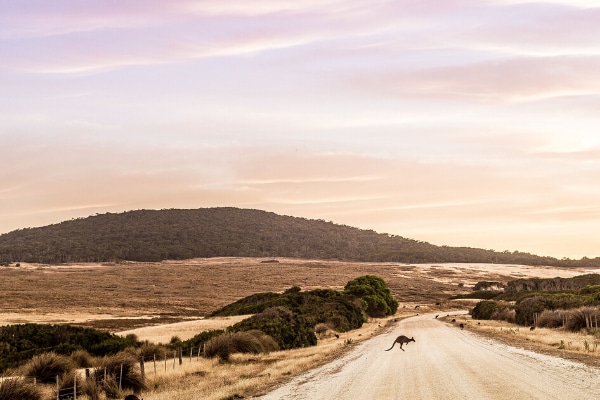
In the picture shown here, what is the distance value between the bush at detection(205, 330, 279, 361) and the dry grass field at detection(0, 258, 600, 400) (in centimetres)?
85

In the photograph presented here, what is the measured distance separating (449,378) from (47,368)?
48.8ft

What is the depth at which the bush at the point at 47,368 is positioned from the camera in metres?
23.6

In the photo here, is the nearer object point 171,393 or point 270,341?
point 171,393

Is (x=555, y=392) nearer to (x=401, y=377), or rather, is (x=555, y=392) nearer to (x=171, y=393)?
(x=401, y=377)

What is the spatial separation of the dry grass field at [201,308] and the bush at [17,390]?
3513mm

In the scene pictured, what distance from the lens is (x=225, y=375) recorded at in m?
25.6

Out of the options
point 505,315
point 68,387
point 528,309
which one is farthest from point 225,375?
point 505,315

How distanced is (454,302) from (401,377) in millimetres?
108318

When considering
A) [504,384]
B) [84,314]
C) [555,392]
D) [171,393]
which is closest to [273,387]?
[171,393]

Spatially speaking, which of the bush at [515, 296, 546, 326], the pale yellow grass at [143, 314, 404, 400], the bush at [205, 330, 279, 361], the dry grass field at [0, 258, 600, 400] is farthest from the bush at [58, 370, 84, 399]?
the bush at [515, 296, 546, 326]

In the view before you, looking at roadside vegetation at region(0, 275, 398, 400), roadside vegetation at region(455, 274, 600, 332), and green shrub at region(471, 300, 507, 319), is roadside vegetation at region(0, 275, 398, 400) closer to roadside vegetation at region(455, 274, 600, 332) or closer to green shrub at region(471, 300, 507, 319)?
roadside vegetation at region(455, 274, 600, 332)

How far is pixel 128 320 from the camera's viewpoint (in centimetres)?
7388

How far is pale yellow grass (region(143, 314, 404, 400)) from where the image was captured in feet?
67.5

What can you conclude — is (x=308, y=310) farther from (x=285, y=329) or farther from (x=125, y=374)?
(x=125, y=374)
